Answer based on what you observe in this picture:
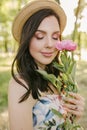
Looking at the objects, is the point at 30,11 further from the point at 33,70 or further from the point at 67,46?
the point at 67,46

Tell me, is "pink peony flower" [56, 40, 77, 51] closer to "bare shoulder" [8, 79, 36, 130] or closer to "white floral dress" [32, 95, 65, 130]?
"bare shoulder" [8, 79, 36, 130]

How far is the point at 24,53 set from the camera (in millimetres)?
2320

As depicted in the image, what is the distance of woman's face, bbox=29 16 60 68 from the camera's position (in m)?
2.21

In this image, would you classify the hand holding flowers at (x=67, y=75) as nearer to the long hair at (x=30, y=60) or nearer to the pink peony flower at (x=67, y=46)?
the pink peony flower at (x=67, y=46)

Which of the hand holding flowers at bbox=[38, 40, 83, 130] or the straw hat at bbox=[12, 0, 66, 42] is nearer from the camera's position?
the hand holding flowers at bbox=[38, 40, 83, 130]

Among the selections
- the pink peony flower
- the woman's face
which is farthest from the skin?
the pink peony flower

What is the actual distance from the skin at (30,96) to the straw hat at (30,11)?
10 centimetres

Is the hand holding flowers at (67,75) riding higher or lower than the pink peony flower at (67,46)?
lower

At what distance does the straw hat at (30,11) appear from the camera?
2299mm

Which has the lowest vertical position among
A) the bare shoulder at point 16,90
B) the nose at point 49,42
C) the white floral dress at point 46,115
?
the white floral dress at point 46,115

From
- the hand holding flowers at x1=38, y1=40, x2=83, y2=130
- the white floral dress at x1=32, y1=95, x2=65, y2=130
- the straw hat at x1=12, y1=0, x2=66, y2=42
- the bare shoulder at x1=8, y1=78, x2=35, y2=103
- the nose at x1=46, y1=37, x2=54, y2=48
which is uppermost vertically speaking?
the straw hat at x1=12, y1=0, x2=66, y2=42

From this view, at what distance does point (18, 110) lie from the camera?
206 centimetres

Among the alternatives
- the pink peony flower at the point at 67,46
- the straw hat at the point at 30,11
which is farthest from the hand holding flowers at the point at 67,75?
the straw hat at the point at 30,11

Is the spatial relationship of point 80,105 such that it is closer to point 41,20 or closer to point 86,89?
point 41,20
